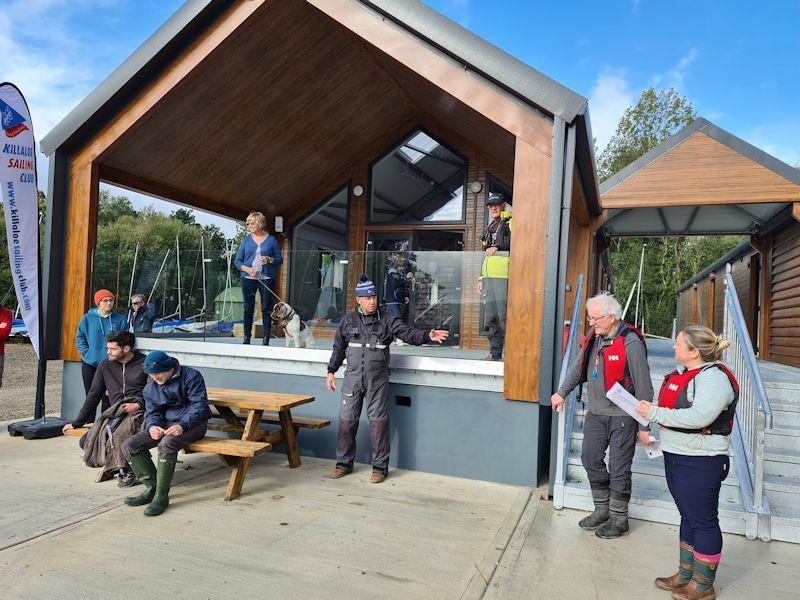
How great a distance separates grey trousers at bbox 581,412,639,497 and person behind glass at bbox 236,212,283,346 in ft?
12.2

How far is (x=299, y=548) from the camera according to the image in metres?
3.55

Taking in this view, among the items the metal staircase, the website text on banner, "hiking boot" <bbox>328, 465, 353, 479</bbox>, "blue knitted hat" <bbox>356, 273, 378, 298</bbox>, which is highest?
the website text on banner

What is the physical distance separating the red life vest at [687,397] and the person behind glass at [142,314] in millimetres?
6026

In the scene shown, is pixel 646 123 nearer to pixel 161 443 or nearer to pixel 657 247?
pixel 657 247

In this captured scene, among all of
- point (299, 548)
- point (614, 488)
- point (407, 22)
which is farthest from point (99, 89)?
point (614, 488)

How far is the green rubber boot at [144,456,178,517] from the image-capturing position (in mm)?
4059

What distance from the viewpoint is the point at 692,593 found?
9.70ft

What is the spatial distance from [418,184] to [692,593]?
771 centimetres

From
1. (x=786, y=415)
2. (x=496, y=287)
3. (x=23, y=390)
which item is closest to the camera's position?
(x=786, y=415)

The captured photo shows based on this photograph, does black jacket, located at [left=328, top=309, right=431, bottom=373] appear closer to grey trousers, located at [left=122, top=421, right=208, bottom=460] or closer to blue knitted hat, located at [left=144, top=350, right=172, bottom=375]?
grey trousers, located at [left=122, top=421, right=208, bottom=460]

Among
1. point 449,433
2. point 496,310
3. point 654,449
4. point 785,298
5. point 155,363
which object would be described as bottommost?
point 449,433

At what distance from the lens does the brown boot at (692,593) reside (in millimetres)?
2939

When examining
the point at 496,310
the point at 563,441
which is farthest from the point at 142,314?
the point at 563,441

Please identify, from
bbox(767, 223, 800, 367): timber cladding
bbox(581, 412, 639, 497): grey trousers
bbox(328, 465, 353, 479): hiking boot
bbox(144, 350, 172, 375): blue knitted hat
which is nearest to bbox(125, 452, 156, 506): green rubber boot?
bbox(144, 350, 172, 375): blue knitted hat
